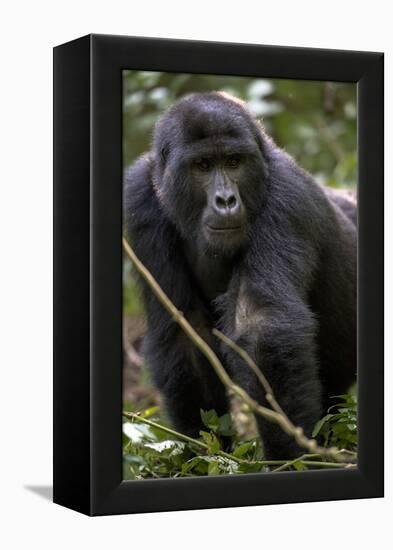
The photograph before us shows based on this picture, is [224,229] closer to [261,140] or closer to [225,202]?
[225,202]

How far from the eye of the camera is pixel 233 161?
4426mm

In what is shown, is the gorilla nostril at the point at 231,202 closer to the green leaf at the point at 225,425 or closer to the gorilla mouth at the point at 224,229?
the gorilla mouth at the point at 224,229

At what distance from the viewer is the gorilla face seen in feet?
14.3

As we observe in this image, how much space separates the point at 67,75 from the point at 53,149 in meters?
0.29

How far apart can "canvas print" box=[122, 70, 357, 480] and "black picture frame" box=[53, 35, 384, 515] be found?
5.9 inches

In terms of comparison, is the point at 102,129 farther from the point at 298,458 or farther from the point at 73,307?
the point at 298,458

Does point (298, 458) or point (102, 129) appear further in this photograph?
point (298, 458)

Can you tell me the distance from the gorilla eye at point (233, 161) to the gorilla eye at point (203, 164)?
0.08 metres

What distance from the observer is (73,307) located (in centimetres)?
401

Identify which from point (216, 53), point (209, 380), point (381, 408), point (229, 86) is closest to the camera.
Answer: point (216, 53)

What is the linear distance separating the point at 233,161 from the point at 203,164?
126 millimetres

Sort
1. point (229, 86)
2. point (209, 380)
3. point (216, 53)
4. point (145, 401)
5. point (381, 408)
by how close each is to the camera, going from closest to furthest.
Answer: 1. point (216, 53)
2. point (381, 408)
3. point (209, 380)
4. point (145, 401)
5. point (229, 86)

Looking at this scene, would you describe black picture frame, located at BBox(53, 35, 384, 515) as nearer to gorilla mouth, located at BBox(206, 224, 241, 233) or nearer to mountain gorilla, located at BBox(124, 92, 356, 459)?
mountain gorilla, located at BBox(124, 92, 356, 459)

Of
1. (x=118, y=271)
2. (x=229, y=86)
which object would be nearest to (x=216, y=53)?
(x=118, y=271)
